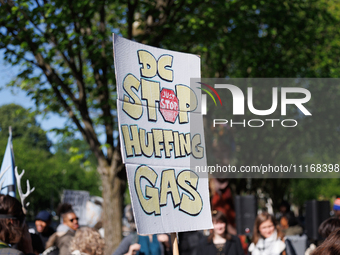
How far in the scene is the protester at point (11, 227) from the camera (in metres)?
2.71

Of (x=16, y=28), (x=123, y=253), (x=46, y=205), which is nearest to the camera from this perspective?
(x=123, y=253)

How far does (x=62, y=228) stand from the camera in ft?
17.7

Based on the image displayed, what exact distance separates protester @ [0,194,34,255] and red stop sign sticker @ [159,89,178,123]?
1322 millimetres

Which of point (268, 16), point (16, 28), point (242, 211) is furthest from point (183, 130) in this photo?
point (268, 16)

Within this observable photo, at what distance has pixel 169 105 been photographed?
3613 millimetres

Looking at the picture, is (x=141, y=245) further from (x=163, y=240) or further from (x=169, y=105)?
(x=169, y=105)

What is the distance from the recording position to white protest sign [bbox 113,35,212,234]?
3262mm

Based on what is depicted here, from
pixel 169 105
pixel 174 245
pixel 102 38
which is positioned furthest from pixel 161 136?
pixel 102 38

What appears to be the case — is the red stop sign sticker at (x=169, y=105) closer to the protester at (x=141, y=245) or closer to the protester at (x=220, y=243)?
the protester at (x=141, y=245)

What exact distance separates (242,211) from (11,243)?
8.22 metres

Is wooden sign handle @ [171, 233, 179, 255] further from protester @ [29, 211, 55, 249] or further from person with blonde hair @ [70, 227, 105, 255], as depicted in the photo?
protester @ [29, 211, 55, 249]

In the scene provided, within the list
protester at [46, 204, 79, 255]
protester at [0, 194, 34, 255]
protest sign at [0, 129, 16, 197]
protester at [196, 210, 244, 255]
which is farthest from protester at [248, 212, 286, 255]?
protest sign at [0, 129, 16, 197]

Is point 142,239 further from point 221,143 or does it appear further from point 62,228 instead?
point 221,143

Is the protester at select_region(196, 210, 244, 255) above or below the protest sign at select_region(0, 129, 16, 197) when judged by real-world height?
below
